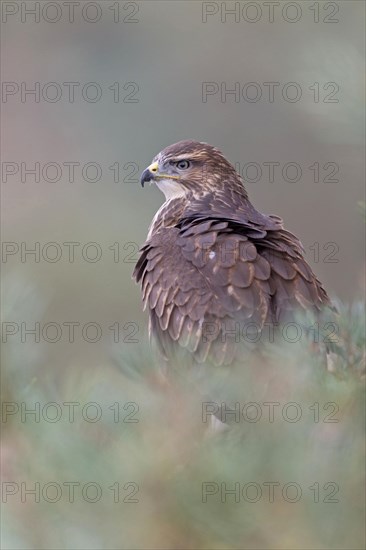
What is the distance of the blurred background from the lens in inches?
38.4

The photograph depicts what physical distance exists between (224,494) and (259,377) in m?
0.15

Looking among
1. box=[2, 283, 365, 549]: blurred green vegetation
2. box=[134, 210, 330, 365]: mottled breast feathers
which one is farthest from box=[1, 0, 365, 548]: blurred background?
box=[134, 210, 330, 365]: mottled breast feathers

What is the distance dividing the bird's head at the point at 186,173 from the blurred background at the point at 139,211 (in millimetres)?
649

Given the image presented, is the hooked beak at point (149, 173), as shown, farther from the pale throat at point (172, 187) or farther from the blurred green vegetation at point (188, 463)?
the blurred green vegetation at point (188, 463)

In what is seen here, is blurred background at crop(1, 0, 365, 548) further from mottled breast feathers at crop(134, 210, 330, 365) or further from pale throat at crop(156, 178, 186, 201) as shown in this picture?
pale throat at crop(156, 178, 186, 201)

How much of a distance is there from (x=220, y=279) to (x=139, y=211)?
164 inches

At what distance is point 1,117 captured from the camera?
9344mm

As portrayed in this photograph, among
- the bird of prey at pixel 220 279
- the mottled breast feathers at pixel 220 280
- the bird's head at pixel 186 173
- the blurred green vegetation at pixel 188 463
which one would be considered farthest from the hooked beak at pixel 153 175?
the blurred green vegetation at pixel 188 463

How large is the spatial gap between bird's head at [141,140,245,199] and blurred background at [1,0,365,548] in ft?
2.13

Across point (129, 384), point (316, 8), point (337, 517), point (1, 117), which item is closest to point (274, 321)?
point (129, 384)

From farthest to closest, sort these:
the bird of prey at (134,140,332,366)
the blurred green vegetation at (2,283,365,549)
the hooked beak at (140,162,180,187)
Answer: the hooked beak at (140,162,180,187) → the bird of prey at (134,140,332,366) → the blurred green vegetation at (2,283,365,549)

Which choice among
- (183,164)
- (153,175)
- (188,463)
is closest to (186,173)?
(183,164)

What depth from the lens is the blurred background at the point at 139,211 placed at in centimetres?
97

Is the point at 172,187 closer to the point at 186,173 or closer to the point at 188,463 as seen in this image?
the point at 186,173
